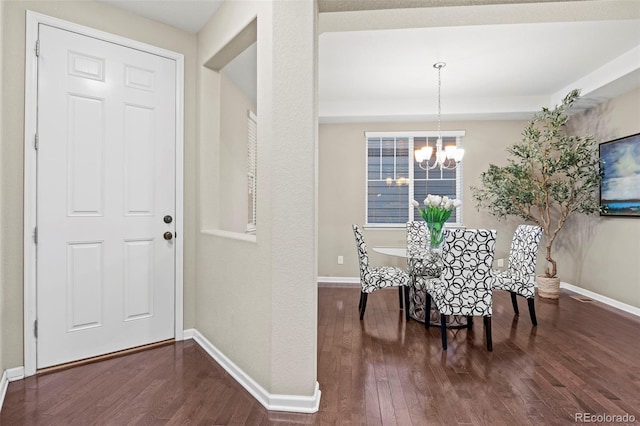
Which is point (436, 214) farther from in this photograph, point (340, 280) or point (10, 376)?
point (10, 376)

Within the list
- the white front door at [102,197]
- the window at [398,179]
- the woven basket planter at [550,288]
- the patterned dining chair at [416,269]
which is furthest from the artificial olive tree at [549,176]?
the white front door at [102,197]

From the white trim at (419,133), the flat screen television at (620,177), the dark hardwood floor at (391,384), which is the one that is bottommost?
the dark hardwood floor at (391,384)

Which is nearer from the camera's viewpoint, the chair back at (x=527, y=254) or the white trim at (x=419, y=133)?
the chair back at (x=527, y=254)

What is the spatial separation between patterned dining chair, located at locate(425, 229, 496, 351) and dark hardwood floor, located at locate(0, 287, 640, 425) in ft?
1.09

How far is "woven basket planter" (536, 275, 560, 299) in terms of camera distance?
14.7 feet

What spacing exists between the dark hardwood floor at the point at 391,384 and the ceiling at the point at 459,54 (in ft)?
7.76

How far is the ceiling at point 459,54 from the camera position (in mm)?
2584

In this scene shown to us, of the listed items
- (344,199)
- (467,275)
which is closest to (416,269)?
(467,275)

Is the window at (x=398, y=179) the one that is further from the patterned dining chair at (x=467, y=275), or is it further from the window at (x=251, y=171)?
the patterned dining chair at (x=467, y=275)

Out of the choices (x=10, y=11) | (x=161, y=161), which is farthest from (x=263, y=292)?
(x=10, y=11)

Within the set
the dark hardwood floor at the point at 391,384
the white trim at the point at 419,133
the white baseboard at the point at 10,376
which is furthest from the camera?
the white trim at the point at 419,133

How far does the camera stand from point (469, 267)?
277cm

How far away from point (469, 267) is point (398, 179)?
2935 mm

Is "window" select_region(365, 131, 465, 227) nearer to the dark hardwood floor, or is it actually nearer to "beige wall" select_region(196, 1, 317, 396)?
the dark hardwood floor
